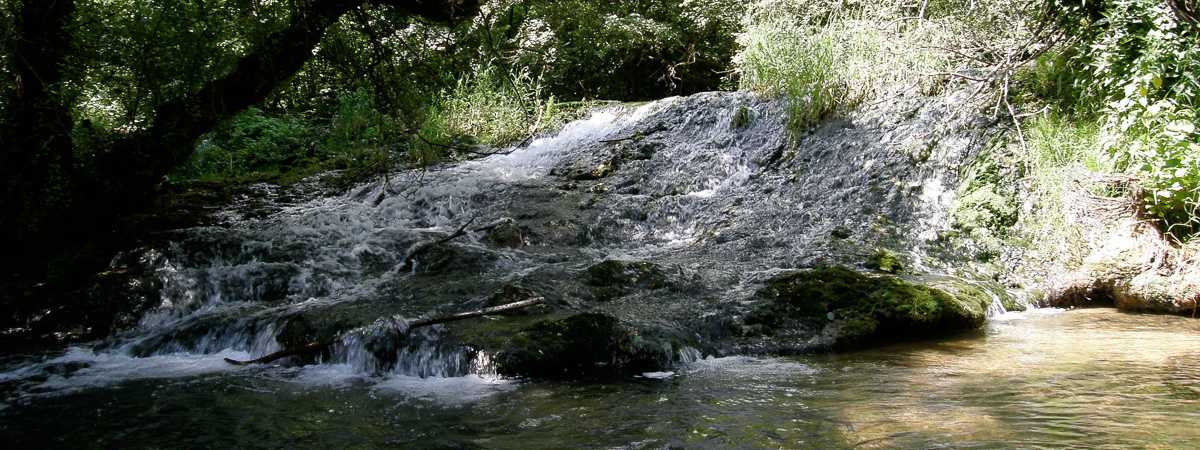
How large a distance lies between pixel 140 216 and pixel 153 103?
1.41m

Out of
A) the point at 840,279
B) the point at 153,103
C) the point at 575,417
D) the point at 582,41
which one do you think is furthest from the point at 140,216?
the point at 582,41

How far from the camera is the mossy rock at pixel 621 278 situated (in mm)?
5148

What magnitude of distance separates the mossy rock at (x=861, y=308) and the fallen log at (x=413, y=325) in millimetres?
1466

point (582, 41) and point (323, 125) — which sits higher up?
point (582, 41)

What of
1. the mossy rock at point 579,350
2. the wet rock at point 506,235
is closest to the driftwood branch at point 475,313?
the mossy rock at point 579,350

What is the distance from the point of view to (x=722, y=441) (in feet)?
8.98

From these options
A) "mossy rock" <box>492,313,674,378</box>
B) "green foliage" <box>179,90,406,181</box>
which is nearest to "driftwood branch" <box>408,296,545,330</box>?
"mossy rock" <box>492,313,674,378</box>

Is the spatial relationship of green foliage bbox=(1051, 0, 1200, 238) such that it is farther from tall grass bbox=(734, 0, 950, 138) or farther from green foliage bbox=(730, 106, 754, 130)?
green foliage bbox=(730, 106, 754, 130)

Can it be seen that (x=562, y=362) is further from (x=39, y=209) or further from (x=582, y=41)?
(x=582, y=41)

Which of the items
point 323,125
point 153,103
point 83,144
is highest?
point 323,125

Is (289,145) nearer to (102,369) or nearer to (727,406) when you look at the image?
(102,369)

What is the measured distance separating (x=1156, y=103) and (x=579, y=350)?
14.4 ft

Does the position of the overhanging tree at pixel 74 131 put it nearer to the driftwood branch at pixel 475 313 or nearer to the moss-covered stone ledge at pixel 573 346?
the driftwood branch at pixel 475 313

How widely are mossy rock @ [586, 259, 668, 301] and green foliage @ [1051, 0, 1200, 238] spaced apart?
11.2 ft
